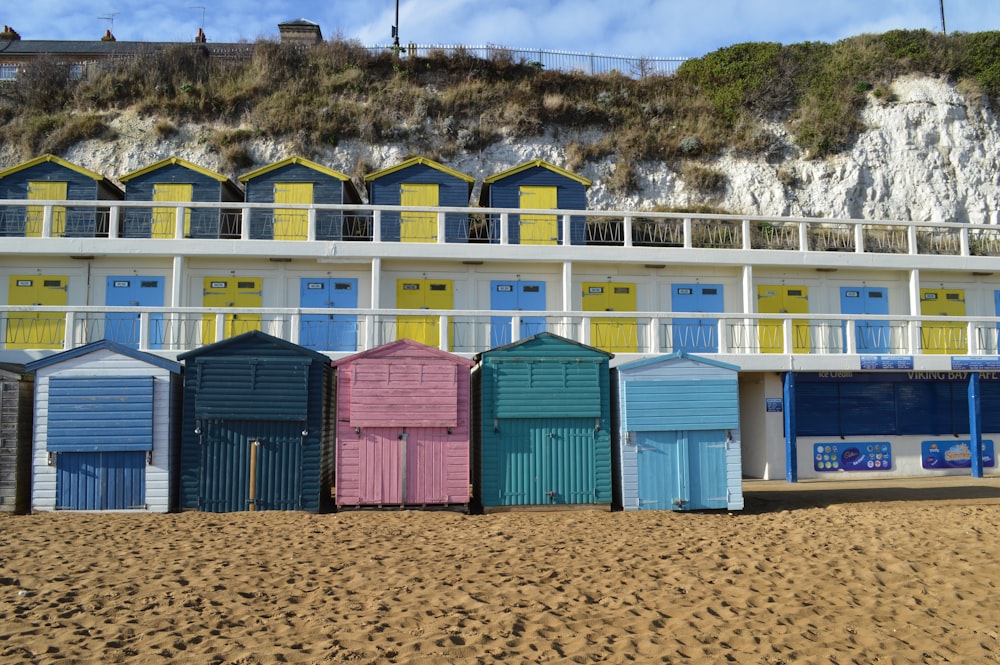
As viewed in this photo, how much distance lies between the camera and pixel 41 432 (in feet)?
39.5

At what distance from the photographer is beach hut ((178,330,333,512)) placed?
12.1 metres

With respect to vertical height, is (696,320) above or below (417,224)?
below

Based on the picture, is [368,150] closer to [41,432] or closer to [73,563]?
[41,432]

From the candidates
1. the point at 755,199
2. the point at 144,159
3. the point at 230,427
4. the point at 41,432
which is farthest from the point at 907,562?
the point at 144,159

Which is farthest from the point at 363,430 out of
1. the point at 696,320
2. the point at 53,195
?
the point at 53,195

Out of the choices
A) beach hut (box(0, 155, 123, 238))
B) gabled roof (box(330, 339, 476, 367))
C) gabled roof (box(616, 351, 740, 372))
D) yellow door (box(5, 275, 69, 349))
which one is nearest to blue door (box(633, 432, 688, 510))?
gabled roof (box(616, 351, 740, 372))

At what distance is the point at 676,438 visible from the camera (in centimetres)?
1298

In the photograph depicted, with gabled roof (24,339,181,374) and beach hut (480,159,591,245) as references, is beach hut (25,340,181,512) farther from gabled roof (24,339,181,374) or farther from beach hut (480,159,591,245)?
beach hut (480,159,591,245)

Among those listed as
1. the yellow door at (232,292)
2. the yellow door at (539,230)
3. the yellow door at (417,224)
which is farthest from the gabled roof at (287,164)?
the yellow door at (539,230)

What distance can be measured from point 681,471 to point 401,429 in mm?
4471

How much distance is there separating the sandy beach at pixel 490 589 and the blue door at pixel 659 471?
2.20ft

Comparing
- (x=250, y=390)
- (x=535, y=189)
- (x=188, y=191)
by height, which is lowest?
(x=250, y=390)

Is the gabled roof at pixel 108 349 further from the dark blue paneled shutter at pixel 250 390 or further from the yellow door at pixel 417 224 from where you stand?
the yellow door at pixel 417 224

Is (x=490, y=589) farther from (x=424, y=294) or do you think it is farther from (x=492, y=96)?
(x=492, y=96)
